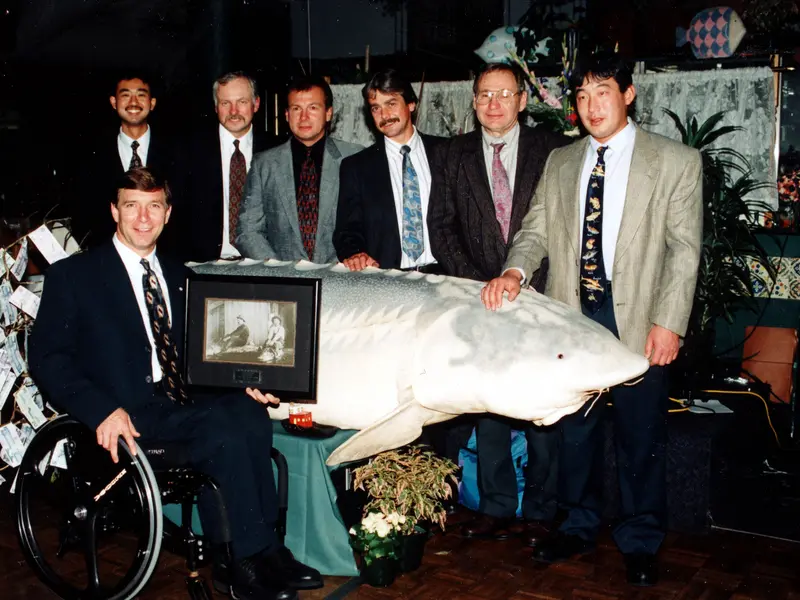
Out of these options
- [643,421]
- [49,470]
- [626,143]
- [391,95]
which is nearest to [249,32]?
[391,95]

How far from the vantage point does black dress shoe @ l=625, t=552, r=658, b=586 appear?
3.06 meters

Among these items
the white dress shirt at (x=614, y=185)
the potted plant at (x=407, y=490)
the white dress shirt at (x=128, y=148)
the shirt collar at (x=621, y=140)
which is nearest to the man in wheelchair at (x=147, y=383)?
the potted plant at (x=407, y=490)

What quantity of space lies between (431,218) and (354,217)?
34cm

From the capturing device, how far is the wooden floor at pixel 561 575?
3.00 m

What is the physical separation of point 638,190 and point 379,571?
5.62 ft

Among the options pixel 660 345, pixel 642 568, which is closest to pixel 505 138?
pixel 660 345

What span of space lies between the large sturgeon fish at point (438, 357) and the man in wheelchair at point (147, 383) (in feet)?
1.07

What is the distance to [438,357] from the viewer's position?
2797 millimetres

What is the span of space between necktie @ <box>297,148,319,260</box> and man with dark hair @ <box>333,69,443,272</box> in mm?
146

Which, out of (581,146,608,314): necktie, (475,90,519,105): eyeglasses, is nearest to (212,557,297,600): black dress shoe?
(581,146,608,314): necktie

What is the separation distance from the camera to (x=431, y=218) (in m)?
3.50

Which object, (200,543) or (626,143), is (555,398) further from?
(200,543)

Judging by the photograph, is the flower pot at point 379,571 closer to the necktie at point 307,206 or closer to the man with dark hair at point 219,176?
the necktie at point 307,206

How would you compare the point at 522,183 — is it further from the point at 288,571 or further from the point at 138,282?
the point at 288,571
